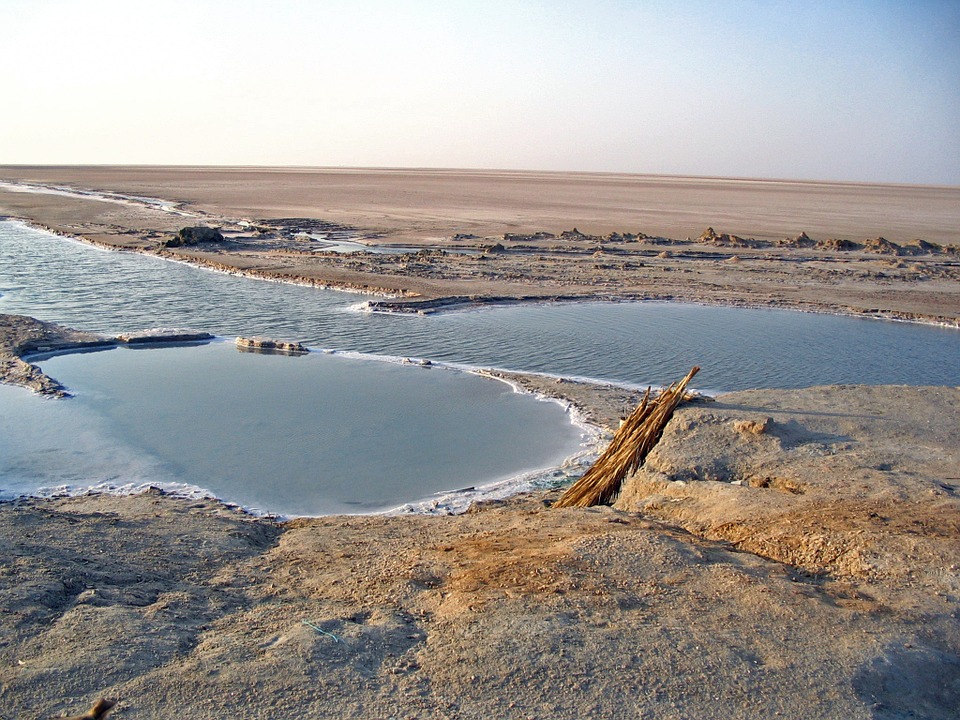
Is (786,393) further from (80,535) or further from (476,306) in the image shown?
(476,306)

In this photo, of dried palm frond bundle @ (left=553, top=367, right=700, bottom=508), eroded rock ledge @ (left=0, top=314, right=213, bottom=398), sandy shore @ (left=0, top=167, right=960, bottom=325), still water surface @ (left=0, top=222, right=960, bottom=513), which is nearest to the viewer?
dried palm frond bundle @ (left=553, top=367, right=700, bottom=508)

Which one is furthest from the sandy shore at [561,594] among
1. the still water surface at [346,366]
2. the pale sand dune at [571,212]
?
the pale sand dune at [571,212]

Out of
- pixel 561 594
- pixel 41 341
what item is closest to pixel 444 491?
pixel 561 594

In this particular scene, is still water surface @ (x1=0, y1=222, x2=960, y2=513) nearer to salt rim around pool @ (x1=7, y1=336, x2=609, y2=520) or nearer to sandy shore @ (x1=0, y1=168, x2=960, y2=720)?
salt rim around pool @ (x1=7, y1=336, x2=609, y2=520)

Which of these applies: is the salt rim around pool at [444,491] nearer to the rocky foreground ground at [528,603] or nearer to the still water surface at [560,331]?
the rocky foreground ground at [528,603]

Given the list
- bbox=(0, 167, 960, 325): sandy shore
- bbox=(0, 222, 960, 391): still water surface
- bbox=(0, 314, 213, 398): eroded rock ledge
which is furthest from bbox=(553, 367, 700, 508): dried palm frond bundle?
bbox=(0, 167, 960, 325): sandy shore

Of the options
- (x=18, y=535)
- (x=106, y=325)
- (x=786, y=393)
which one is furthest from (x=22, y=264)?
(x=786, y=393)
